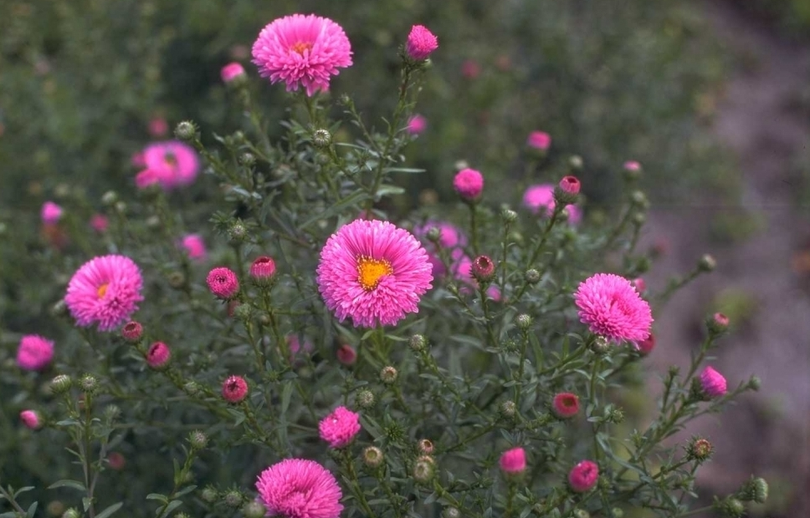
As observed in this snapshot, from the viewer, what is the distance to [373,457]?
142 cm

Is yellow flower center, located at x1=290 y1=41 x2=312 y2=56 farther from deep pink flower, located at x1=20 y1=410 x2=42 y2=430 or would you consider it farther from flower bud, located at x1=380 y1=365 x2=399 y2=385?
deep pink flower, located at x1=20 y1=410 x2=42 y2=430

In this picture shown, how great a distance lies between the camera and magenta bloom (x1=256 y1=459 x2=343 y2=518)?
4.70 feet

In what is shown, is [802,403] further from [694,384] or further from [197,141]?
[197,141]

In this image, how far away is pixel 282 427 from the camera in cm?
164

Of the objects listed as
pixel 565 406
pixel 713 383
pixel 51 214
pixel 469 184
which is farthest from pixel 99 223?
pixel 713 383

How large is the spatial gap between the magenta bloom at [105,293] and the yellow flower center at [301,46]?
0.70 m

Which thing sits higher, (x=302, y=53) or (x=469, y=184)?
(x=302, y=53)

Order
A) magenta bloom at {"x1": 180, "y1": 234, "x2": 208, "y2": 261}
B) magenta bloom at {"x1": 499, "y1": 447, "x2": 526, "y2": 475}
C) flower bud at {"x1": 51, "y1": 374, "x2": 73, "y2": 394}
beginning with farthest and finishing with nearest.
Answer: magenta bloom at {"x1": 180, "y1": 234, "x2": 208, "y2": 261}, flower bud at {"x1": 51, "y1": 374, "x2": 73, "y2": 394}, magenta bloom at {"x1": 499, "y1": 447, "x2": 526, "y2": 475}

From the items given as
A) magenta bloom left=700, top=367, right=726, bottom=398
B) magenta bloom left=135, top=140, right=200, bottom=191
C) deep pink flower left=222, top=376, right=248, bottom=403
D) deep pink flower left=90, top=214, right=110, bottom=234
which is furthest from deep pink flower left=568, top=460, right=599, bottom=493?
magenta bloom left=135, top=140, right=200, bottom=191

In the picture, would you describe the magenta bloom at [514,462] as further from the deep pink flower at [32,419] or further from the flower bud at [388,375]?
the deep pink flower at [32,419]

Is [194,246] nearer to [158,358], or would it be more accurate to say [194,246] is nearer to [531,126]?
[158,358]

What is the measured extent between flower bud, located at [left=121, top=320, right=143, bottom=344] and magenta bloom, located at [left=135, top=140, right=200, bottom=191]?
126cm

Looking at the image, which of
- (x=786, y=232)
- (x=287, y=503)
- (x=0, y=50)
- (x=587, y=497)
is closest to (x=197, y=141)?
(x=287, y=503)

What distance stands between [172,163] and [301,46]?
4.71ft
